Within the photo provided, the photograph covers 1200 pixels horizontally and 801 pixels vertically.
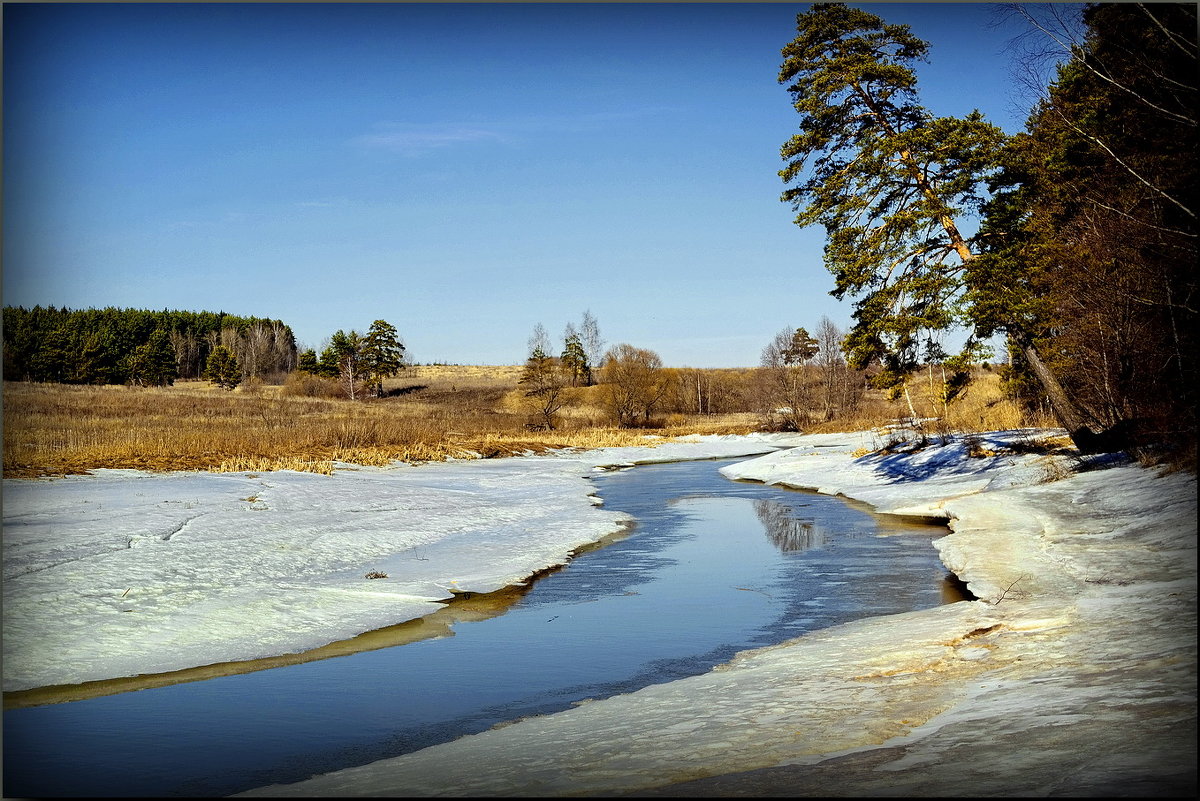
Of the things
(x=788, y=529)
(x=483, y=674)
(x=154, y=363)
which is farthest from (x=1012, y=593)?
(x=154, y=363)

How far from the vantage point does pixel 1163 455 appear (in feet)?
46.3

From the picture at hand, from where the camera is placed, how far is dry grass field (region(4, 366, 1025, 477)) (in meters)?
21.7

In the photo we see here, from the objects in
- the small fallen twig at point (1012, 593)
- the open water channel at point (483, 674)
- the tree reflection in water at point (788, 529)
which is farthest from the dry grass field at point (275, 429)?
the tree reflection in water at point (788, 529)

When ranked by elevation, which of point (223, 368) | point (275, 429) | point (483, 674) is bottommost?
point (483, 674)

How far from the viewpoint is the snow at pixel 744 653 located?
15.2 feet

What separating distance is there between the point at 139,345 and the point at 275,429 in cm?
5575

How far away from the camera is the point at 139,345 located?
8244cm

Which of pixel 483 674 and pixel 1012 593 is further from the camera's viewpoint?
pixel 1012 593

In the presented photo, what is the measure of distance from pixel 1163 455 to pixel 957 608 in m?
7.38

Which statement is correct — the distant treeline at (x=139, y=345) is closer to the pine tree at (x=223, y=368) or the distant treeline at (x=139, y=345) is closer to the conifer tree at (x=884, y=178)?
the pine tree at (x=223, y=368)

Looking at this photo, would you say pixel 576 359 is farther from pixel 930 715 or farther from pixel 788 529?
pixel 930 715

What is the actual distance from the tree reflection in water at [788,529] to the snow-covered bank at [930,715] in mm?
5633

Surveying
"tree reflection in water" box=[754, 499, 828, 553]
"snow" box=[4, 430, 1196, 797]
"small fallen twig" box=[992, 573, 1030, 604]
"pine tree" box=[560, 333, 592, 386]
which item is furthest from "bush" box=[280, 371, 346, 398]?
"small fallen twig" box=[992, 573, 1030, 604]

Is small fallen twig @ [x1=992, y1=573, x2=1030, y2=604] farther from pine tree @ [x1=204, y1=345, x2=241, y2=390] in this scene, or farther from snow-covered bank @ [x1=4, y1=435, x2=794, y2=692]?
pine tree @ [x1=204, y1=345, x2=241, y2=390]
